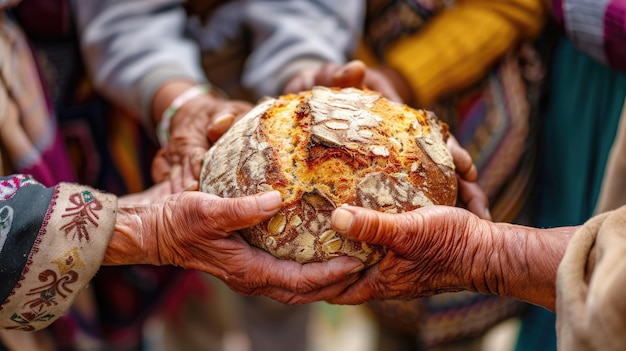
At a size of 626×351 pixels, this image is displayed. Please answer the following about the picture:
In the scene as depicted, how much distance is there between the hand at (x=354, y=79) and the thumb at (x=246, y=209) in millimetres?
450

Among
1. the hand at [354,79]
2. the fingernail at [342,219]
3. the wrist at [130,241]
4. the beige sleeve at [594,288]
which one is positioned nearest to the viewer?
the beige sleeve at [594,288]

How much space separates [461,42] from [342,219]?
0.87 metres

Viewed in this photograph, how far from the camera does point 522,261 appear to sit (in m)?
0.96

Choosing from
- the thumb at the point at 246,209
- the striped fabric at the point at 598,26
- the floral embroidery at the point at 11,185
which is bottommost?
the floral embroidery at the point at 11,185

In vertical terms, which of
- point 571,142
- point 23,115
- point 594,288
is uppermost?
point 594,288

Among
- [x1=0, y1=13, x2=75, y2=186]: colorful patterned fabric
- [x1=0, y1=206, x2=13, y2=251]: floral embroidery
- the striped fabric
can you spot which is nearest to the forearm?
the striped fabric

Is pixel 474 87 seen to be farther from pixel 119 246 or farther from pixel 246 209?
pixel 119 246

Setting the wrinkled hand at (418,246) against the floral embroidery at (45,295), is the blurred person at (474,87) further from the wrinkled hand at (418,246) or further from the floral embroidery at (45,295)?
the floral embroidery at (45,295)

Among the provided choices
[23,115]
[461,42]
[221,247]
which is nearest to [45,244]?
[221,247]

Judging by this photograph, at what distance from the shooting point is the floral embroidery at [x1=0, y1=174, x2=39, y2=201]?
1.01m

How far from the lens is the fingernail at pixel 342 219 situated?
928mm

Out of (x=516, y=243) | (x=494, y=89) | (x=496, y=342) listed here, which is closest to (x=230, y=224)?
(x=516, y=243)

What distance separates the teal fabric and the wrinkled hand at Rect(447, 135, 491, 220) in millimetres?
393

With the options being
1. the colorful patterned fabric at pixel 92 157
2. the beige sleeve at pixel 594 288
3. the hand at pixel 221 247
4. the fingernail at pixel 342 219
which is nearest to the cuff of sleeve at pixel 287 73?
the colorful patterned fabric at pixel 92 157
